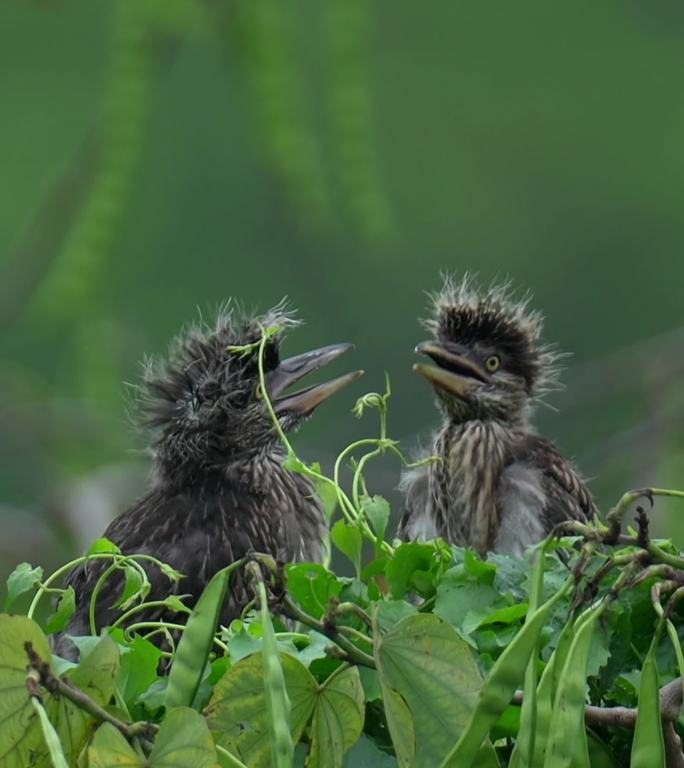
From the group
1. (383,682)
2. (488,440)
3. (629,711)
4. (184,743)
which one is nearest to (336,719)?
(383,682)

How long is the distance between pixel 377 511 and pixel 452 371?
9.18ft

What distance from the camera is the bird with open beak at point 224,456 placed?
4695 millimetres

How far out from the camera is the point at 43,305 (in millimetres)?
5781

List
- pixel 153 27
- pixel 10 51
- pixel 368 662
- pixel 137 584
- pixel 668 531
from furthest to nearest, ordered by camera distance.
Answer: pixel 10 51
pixel 668 531
pixel 153 27
pixel 137 584
pixel 368 662

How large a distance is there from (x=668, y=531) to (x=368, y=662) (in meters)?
3.24

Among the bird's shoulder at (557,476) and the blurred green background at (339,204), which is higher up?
the blurred green background at (339,204)

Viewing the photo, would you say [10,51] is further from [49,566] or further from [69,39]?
[49,566]

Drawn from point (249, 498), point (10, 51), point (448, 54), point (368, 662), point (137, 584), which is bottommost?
point (368, 662)

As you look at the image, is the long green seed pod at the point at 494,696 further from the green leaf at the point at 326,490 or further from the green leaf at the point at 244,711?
the green leaf at the point at 326,490

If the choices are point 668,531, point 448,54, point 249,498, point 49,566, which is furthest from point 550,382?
point 448,54

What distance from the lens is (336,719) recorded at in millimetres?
2330

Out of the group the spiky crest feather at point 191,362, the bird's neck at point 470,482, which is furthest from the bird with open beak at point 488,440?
the spiky crest feather at point 191,362

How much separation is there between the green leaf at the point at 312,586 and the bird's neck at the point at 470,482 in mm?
2386

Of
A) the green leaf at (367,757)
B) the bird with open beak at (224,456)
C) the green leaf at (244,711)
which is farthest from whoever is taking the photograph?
the bird with open beak at (224,456)
